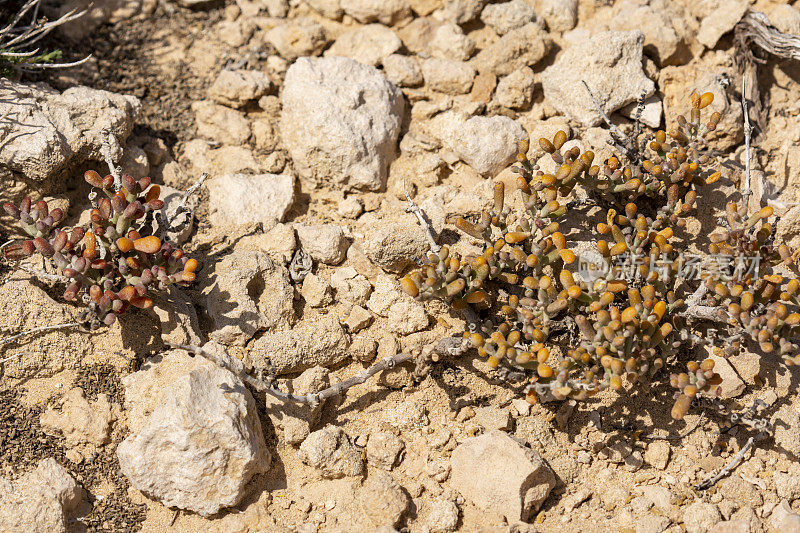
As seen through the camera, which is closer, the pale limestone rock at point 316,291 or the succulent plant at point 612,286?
the succulent plant at point 612,286

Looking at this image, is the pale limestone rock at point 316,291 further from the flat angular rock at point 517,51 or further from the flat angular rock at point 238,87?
the flat angular rock at point 517,51

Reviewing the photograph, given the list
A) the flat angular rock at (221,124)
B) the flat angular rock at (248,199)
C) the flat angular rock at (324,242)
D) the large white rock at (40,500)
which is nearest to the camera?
the large white rock at (40,500)

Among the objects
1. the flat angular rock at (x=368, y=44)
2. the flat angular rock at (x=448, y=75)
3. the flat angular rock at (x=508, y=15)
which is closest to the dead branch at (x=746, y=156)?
the flat angular rock at (x=508, y=15)

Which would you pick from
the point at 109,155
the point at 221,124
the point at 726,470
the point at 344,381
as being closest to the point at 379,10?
the point at 221,124

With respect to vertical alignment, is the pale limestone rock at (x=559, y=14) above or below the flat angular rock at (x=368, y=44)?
above

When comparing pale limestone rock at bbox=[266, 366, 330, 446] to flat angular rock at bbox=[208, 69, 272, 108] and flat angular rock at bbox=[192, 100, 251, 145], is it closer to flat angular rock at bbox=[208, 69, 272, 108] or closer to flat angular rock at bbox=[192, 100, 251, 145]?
flat angular rock at bbox=[192, 100, 251, 145]

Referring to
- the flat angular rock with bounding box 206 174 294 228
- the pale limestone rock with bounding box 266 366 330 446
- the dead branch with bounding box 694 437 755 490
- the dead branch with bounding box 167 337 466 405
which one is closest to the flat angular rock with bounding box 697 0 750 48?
the dead branch with bounding box 694 437 755 490

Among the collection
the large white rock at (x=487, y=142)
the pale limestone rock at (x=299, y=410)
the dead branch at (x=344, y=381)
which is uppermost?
the large white rock at (x=487, y=142)
